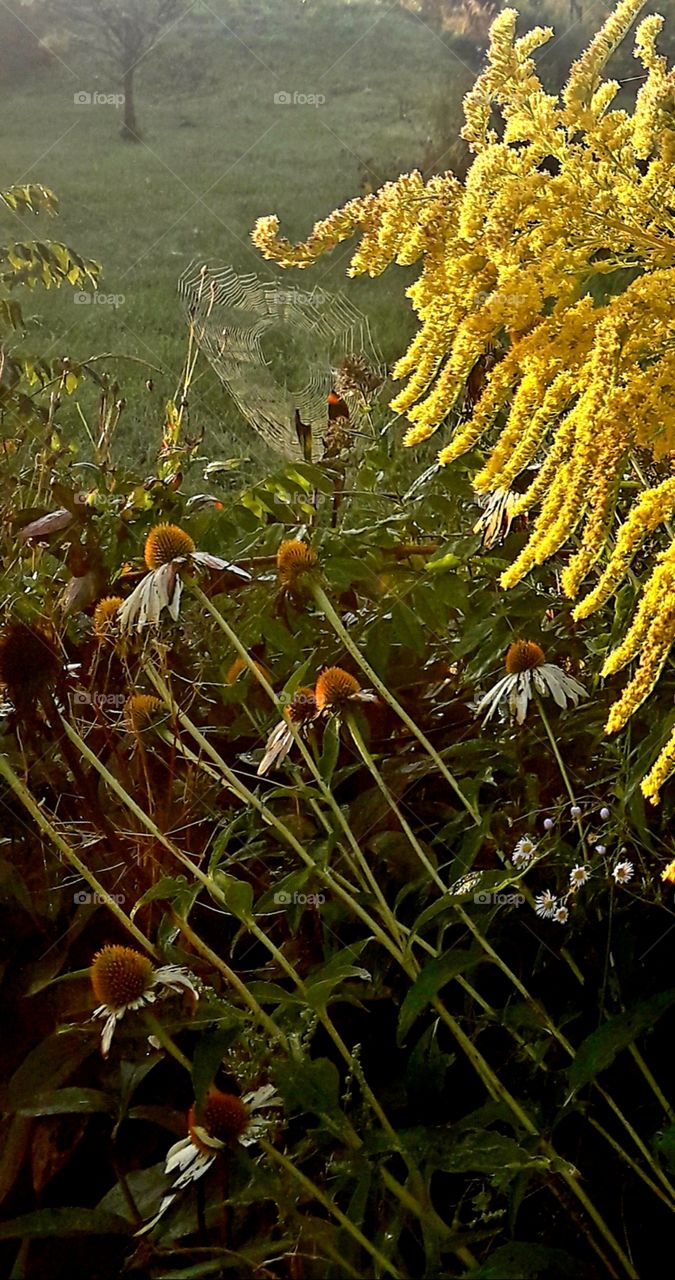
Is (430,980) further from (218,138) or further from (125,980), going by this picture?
(218,138)

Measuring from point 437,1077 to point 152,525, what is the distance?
301mm

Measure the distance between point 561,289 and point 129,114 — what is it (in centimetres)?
351

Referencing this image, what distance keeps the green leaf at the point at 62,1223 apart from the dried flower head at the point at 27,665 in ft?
0.62

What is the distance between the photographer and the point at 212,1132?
15.6 inches

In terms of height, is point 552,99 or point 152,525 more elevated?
point 552,99

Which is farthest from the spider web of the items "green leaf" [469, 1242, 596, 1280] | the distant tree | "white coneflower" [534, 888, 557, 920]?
the distant tree

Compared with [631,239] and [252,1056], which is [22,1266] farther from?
[631,239]

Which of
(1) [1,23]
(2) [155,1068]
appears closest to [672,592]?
(2) [155,1068]

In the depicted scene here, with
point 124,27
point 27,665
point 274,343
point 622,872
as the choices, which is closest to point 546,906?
point 622,872

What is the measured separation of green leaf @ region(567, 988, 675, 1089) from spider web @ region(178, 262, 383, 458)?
1102 mm

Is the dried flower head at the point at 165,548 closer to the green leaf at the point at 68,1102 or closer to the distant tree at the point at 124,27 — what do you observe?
the green leaf at the point at 68,1102

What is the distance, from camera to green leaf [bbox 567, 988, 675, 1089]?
14.9 inches

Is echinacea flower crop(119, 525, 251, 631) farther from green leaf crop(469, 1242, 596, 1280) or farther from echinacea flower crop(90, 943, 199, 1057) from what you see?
green leaf crop(469, 1242, 596, 1280)

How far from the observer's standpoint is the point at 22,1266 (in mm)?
419
